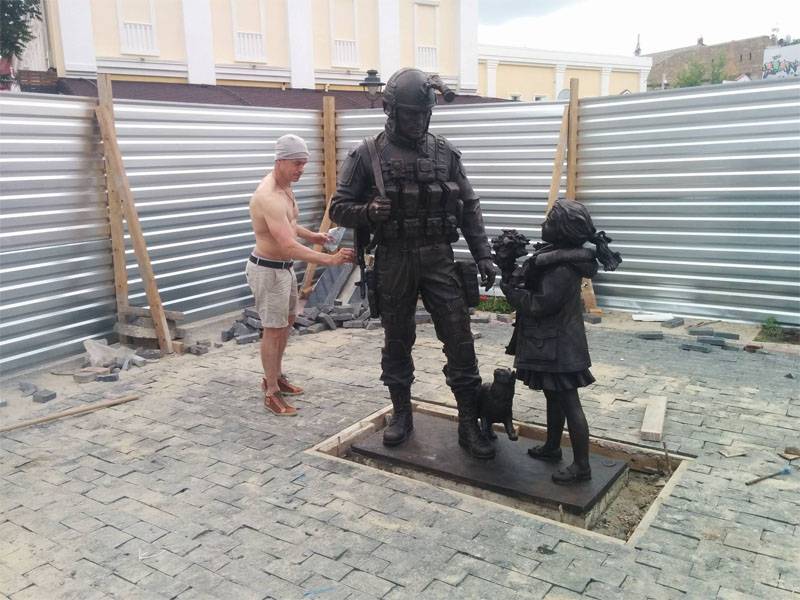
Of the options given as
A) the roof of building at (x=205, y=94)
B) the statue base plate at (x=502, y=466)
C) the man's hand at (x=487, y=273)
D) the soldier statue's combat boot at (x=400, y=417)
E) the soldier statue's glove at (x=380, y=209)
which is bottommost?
the statue base plate at (x=502, y=466)

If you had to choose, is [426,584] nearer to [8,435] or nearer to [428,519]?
[428,519]

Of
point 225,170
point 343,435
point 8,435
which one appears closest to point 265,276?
point 343,435

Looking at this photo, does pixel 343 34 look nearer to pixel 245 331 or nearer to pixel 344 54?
pixel 344 54

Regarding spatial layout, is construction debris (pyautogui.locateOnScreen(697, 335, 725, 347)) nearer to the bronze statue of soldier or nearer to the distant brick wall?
the bronze statue of soldier

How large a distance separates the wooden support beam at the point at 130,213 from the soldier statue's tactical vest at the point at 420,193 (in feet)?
12.8

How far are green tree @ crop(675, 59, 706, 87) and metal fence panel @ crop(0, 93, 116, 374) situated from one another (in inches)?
1676

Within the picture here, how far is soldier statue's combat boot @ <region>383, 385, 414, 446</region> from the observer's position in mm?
5023

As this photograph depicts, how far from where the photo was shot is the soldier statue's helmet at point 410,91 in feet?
14.5

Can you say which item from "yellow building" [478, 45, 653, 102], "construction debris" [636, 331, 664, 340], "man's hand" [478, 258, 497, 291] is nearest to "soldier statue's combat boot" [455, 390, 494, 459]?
"man's hand" [478, 258, 497, 291]

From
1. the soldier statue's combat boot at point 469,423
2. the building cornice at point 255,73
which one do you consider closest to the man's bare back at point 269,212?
the soldier statue's combat boot at point 469,423

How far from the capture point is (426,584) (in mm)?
3391

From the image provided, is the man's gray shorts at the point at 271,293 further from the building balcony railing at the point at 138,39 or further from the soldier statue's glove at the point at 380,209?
the building balcony railing at the point at 138,39

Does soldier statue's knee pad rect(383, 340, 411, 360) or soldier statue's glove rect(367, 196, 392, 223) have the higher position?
soldier statue's glove rect(367, 196, 392, 223)

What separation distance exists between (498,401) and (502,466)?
432 millimetres
